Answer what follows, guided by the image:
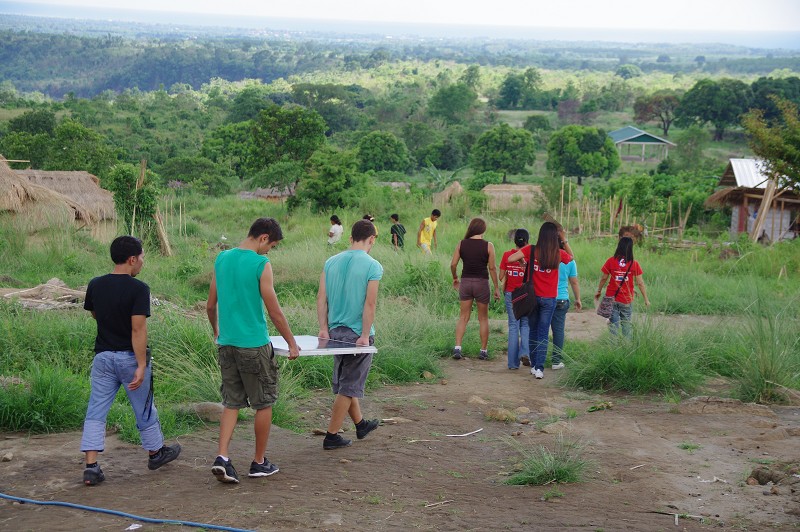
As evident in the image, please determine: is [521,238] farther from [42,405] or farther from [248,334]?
[42,405]

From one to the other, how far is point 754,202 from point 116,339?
21818 mm

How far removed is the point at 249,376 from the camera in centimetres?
504

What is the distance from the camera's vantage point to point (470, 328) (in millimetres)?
10531

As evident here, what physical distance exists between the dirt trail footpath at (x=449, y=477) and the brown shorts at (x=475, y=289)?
1846 mm

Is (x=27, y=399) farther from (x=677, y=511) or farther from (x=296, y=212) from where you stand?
(x=296, y=212)

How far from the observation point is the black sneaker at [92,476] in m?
4.91

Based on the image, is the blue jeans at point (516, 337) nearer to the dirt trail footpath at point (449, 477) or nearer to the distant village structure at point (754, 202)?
the dirt trail footpath at point (449, 477)

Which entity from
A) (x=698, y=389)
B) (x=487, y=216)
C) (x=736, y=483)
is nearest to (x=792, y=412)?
(x=698, y=389)

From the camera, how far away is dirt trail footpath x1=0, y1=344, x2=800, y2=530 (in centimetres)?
454

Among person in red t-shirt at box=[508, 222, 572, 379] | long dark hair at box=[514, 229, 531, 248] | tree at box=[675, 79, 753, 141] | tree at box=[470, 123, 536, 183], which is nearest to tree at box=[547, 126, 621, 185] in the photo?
tree at box=[470, 123, 536, 183]

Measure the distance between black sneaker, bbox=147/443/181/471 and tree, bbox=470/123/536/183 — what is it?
52.7 metres

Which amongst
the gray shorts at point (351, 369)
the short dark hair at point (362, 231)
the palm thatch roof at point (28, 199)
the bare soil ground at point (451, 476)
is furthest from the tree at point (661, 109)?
the gray shorts at point (351, 369)

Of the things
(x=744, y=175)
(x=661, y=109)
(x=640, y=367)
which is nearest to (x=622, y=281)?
(x=640, y=367)

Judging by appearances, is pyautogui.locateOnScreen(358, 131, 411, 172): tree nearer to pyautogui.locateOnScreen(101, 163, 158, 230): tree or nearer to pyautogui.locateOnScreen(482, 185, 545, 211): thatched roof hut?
pyautogui.locateOnScreen(482, 185, 545, 211): thatched roof hut
